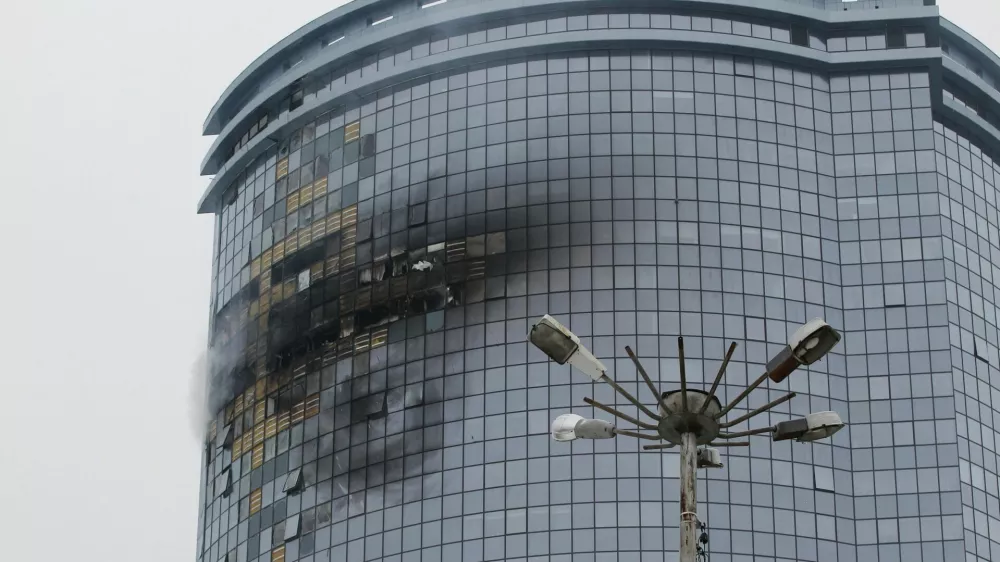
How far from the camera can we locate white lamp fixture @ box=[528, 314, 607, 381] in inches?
1062

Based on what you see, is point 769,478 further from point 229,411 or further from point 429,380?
point 229,411

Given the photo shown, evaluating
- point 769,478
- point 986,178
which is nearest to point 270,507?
point 769,478

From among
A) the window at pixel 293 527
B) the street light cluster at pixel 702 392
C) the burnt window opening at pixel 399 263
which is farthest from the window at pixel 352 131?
the street light cluster at pixel 702 392

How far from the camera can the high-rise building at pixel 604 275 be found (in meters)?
112

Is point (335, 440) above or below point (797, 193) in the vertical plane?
below

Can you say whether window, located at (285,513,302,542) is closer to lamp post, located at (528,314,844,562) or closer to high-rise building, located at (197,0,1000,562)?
high-rise building, located at (197,0,1000,562)

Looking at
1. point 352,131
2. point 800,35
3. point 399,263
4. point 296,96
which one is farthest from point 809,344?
point 296,96

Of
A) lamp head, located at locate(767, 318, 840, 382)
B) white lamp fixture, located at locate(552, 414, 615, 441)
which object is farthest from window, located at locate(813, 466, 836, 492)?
lamp head, located at locate(767, 318, 840, 382)

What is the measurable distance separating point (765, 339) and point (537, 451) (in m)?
14.6

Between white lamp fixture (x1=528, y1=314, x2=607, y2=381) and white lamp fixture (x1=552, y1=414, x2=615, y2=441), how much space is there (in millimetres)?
1684

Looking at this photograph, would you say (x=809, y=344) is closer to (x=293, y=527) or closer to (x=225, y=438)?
(x=293, y=527)

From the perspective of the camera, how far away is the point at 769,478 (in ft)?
365

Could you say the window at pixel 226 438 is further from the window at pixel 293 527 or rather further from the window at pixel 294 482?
the window at pixel 293 527

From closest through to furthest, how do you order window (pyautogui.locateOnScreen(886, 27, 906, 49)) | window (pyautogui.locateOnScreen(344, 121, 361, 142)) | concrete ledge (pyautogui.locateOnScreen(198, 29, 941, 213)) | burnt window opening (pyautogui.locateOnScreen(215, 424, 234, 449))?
1. concrete ledge (pyautogui.locateOnScreen(198, 29, 941, 213))
2. window (pyautogui.locateOnScreen(886, 27, 906, 49))
3. window (pyautogui.locateOnScreen(344, 121, 361, 142))
4. burnt window opening (pyautogui.locateOnScreen(215, 424, 234, 449))
